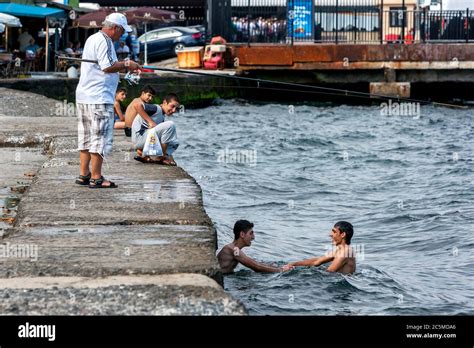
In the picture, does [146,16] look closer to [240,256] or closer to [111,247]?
[240,256]

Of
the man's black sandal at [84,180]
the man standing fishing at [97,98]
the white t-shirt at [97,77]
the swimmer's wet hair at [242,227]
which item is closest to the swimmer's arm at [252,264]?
the swimmer's wet hair at [242,227]

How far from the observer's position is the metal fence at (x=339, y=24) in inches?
1375

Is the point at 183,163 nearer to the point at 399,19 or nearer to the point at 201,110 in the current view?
the point at 201,110

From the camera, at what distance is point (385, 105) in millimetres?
32812

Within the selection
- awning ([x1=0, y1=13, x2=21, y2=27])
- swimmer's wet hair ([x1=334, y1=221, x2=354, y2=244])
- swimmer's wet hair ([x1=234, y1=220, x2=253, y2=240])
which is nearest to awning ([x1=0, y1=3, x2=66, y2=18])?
awning ([x1=0, y1=13, x2=21, y2=27])

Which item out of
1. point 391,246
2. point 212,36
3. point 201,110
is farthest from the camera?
point 212,36

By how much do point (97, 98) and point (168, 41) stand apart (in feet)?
105

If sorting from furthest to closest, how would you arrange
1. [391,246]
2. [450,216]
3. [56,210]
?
[450,216], [391,246], [56,210]

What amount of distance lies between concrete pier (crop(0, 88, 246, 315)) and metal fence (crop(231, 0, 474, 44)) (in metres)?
24.5

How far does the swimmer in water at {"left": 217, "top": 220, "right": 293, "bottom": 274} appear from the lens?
9328 millimetres

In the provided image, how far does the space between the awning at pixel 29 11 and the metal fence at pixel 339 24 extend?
6004 mm

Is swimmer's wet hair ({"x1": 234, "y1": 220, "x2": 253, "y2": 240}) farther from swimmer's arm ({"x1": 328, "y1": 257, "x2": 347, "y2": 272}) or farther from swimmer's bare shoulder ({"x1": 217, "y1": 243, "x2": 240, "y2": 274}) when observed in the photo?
swimmer's arm ({"x1": 328, "y1": 257, "x2": 347, "y2": 272})

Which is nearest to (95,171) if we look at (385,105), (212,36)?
(385,105)
